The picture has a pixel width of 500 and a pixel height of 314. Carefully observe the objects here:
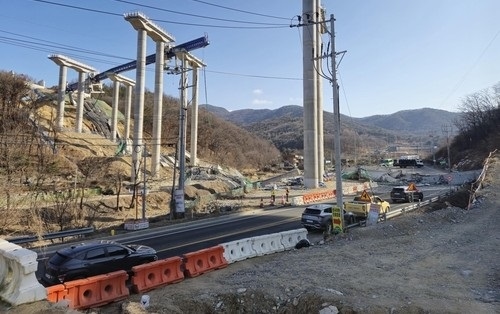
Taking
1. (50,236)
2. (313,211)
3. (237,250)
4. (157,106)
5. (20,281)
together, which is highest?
(157,106)

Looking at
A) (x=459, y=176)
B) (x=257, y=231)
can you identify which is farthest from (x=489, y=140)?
(x=257, y=231)

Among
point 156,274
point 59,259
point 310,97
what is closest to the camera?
point 156,274

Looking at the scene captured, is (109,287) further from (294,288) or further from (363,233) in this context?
(363,233)

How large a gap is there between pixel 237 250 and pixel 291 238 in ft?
11.5

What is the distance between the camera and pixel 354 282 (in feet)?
35.5

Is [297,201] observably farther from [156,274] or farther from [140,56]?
[140,56]

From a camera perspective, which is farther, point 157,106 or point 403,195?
point 157,106

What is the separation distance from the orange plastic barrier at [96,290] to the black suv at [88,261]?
1.81m

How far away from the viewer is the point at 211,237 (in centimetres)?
2142

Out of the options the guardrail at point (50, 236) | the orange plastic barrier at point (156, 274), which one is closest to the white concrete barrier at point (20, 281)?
the orange plastic barrier at point (156, 274)

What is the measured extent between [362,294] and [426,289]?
5.91 ft

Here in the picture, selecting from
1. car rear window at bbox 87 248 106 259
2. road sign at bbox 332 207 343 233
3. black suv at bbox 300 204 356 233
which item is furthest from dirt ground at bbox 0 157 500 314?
black suv at bbox 300 204 356 233

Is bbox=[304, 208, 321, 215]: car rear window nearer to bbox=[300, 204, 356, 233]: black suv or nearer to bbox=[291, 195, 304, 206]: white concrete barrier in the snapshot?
bbox=[300, 204, 356, 233]: black suv

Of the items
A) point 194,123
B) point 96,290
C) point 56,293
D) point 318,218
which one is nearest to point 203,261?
point 96,290
